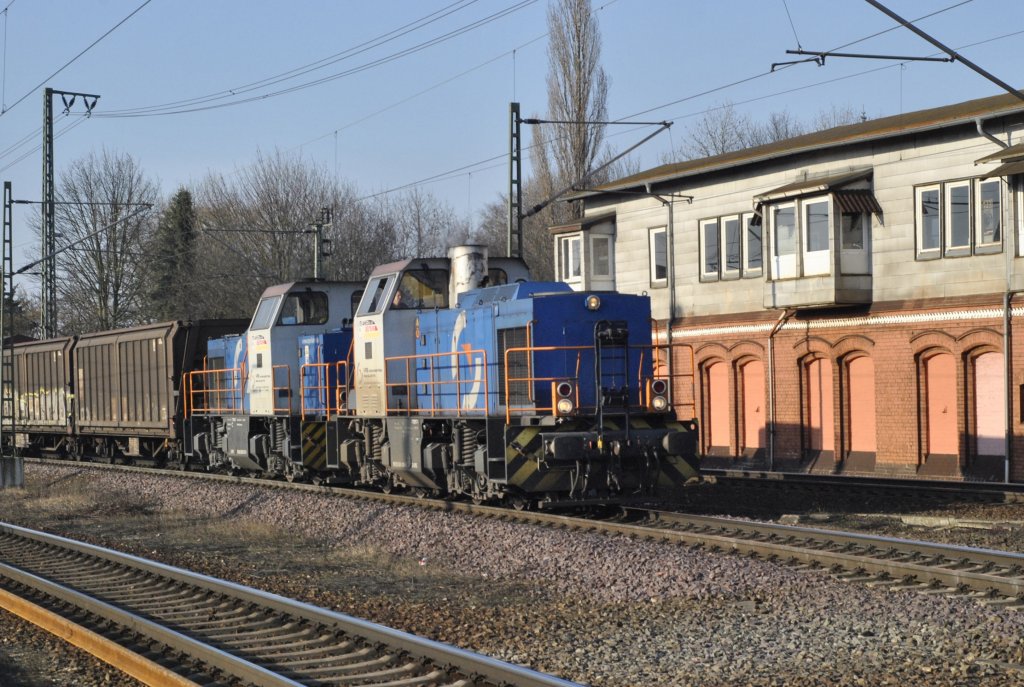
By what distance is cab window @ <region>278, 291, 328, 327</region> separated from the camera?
850 inches

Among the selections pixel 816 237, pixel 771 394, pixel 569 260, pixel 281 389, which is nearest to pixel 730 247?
pixel 816 237

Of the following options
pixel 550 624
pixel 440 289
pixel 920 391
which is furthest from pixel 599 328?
pixel 920 391

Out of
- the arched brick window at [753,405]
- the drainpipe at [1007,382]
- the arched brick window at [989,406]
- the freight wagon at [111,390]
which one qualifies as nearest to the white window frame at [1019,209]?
the drainpipe at [1007,382]

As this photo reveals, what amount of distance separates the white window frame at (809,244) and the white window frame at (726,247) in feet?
8.70

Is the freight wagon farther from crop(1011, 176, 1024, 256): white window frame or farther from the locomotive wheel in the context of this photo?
crop(1011, 176, 1024, 256): white window frame

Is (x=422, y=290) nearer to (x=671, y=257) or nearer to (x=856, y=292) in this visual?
(x=856, y=292)

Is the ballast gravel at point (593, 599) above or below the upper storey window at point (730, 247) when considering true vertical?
below

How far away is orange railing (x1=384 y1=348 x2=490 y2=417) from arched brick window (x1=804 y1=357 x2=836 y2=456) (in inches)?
484

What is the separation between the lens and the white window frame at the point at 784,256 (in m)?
26.1

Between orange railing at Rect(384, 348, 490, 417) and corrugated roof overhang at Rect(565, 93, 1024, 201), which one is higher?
corrugated roof overhang at Rect(565, 93, 1024, 201)

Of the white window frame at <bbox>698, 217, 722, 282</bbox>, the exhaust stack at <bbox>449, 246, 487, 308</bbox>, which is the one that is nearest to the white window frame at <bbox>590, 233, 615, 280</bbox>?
the white window frame at <bbox>698, 217, 722, 282</bbox>

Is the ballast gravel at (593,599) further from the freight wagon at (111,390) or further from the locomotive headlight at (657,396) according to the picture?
the freight wagon at (111,390)

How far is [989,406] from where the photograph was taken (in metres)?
23.2

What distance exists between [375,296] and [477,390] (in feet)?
9.89
